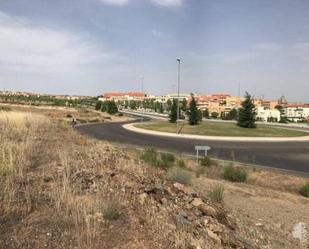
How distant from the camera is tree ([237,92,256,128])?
50812 mm

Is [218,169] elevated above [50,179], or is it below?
below

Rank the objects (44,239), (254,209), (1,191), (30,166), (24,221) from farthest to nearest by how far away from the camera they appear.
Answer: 1. (254,209)
2. (30,166)
3. (1,191)
4. (24,221)
5. (44,239)

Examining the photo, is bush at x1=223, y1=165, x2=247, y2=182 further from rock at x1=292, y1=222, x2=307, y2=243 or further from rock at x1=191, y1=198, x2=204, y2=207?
rock at x1=191, y1=198, x2=204, y2=207

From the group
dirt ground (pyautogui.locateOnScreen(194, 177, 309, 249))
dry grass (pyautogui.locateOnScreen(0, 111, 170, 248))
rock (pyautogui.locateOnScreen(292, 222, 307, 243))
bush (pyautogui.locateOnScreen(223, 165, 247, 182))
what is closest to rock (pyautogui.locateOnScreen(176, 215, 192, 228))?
dry grass (pyautogui.locateOnScreen(0, 111, 170, 248))

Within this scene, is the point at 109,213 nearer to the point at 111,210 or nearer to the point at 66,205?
the point at 111,210

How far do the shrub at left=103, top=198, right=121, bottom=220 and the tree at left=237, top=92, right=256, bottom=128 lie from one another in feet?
154

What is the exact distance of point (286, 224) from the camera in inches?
333

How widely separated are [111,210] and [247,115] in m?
47.9

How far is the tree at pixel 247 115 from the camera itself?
167 feet

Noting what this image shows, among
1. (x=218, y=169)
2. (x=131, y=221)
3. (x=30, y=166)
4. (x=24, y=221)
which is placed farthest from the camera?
(x=218, y=169)

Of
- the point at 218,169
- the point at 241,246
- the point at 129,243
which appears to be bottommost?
the point at 218,169

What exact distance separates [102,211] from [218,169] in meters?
13.2

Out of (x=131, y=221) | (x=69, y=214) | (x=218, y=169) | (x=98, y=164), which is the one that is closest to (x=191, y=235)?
(x=131, y=221)

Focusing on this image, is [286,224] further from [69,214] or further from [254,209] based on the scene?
[69,214]
